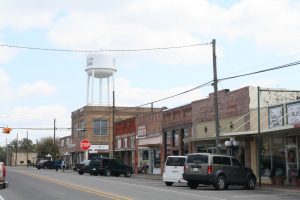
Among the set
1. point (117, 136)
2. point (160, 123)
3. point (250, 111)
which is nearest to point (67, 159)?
point (117, 136)

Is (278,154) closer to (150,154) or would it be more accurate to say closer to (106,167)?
(106,167)

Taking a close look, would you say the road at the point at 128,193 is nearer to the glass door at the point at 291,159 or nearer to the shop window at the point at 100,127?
the glass door at the point at 291,159

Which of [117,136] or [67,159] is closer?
[117,136]

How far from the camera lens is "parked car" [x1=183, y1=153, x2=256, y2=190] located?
997 inches

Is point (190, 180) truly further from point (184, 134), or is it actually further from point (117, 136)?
point (117, 136)

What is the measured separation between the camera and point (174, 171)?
29.9 m

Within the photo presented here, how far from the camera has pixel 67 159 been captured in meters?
92.4

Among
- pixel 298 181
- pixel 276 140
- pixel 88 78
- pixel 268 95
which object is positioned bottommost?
pixel 298 181

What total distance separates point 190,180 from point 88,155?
169 feet

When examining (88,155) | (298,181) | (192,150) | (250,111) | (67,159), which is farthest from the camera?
(67,159)

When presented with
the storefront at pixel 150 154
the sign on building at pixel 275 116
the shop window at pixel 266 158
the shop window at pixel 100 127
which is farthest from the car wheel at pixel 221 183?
the shop window at pixel 100 127

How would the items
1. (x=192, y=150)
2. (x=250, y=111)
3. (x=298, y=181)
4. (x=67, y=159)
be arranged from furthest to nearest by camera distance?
(x=67, y=159)
(x=192, y=150)
(x=250, y=111)
(x=298, y=181)

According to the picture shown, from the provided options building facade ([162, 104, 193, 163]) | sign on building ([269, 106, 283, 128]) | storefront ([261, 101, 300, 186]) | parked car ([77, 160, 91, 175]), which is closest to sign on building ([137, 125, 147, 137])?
building facade ([162, 104, 193, 163])

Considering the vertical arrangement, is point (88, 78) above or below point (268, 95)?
above
